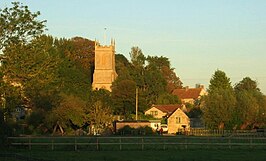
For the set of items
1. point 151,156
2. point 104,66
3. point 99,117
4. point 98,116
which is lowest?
point 151,156

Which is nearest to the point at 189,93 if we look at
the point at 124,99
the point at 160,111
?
the point at 160,111

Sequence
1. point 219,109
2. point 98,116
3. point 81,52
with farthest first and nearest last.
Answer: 1. point 81,52
2. point 98,116
3. point 219,109

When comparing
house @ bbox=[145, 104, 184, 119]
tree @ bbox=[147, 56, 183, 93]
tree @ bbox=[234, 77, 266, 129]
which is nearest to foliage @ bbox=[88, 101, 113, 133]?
tree @ bbox=[234, 77, 266, 129]

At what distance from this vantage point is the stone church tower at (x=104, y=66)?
448ft

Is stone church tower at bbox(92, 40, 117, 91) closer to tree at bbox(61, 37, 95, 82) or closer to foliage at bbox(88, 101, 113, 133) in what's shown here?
tree at bbox(61, 37, 95, 82)

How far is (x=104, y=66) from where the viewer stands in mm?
137625

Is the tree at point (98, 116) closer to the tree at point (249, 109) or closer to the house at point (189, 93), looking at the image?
the tree at point (249, 109)

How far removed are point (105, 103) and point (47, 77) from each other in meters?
53.2

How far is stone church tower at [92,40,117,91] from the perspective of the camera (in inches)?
5374

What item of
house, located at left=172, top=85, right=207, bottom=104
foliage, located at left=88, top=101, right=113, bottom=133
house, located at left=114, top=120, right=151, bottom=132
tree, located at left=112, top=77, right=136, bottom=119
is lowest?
house, located at left=114, top=120, right=151, bottom=132

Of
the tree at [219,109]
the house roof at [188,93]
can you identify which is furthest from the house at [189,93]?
the tree at [219,109]

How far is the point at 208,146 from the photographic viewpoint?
133ft

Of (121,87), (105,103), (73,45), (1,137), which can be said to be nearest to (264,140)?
(1,137)

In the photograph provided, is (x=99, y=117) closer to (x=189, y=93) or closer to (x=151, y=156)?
(x=151, y=156)
